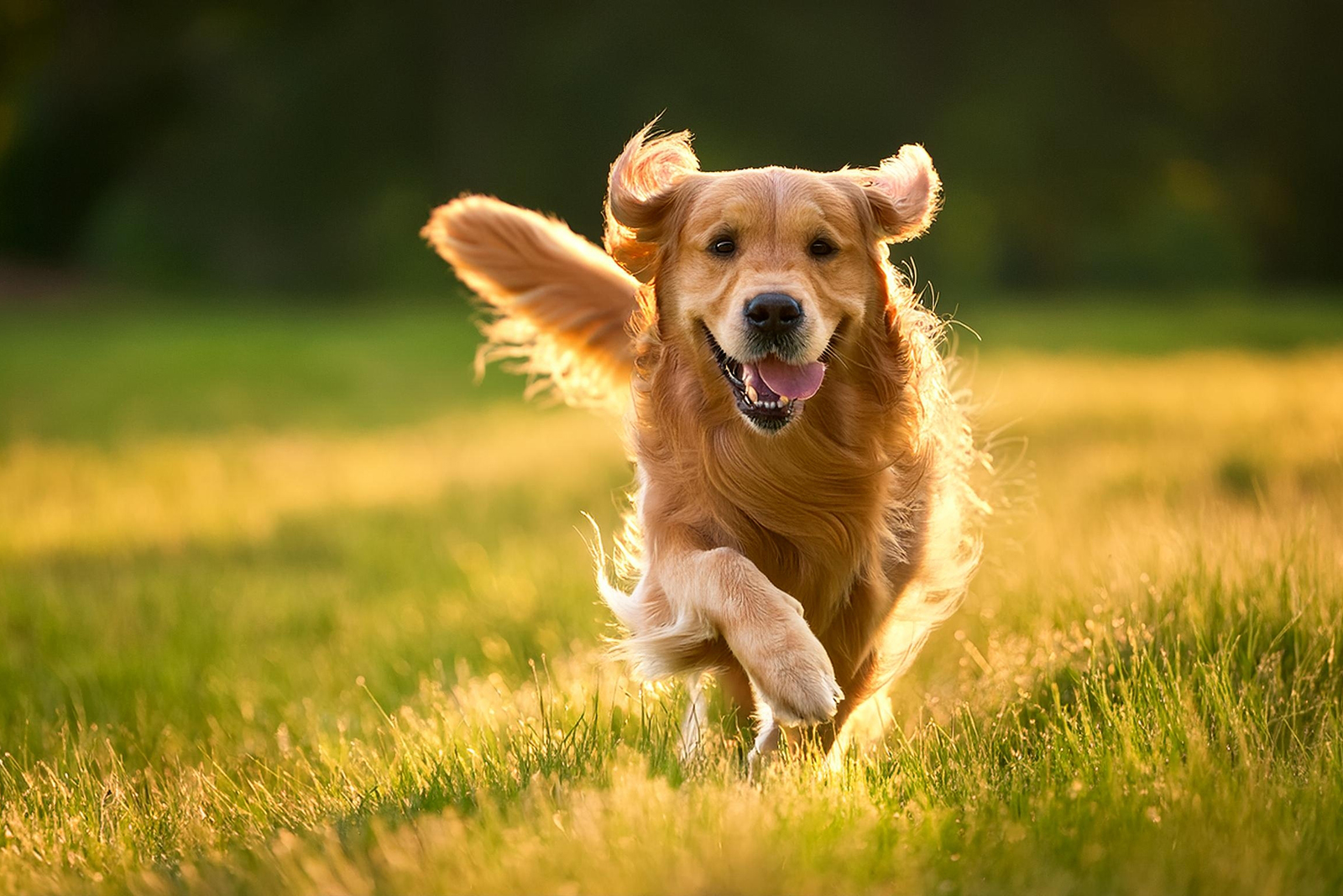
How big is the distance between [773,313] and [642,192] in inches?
31.6

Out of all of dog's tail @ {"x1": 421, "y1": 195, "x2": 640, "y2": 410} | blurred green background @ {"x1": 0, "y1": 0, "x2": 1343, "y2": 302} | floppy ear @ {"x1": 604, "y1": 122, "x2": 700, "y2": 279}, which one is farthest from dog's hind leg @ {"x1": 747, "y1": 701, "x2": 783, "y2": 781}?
blurred green background @ {"x1": 0, "y1": 0, "x2": 1343, "y2": 302}

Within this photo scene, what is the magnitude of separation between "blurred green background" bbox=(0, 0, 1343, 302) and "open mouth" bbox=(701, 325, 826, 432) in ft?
71.8

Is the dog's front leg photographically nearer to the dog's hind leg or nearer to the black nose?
the dog's hind leg

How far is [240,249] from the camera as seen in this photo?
97.7 ft

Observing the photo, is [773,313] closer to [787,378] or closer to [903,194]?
[787,378]

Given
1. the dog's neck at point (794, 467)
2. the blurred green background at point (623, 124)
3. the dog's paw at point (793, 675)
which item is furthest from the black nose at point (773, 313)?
the blurred green background at point (623, 124)

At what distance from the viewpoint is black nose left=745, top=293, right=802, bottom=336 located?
3.13 metres

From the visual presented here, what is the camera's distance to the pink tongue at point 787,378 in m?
3.27

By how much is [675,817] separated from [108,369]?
611 inches

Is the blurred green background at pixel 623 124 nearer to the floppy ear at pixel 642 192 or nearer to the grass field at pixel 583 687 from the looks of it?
the grass field at pixel 583 687

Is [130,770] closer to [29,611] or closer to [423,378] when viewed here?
[29,611]

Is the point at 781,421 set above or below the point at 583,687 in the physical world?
above

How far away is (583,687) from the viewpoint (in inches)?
152

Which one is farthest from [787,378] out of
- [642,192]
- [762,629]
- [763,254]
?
[642,192]
